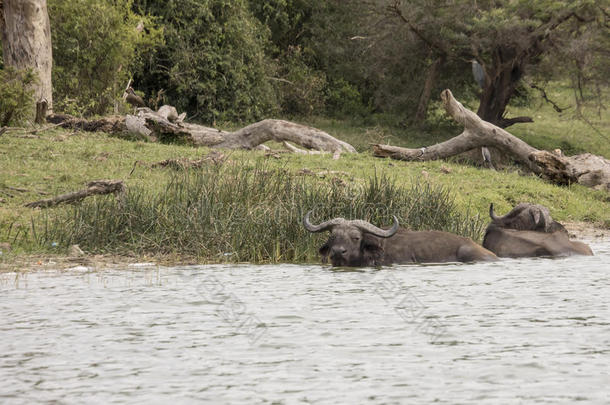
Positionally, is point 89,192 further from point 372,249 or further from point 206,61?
point 206,61

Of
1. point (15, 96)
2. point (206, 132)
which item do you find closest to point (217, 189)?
point (15, 96)

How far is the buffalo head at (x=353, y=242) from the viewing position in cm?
1046

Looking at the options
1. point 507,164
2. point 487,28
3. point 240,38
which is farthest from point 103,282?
point 240,38

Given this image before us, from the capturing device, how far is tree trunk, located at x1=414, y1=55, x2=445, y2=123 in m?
30.2

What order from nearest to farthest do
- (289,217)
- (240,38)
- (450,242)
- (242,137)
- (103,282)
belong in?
(103,282) < (450,242) < (289,217) < (242,137) < (240,38)

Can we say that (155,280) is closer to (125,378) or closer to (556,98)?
(125,378)

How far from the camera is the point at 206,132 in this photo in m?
21.2

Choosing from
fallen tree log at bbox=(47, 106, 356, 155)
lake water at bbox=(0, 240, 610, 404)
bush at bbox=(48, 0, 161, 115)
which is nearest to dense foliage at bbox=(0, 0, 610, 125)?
Result: bush at bbox=(48, 0, 161, 115)

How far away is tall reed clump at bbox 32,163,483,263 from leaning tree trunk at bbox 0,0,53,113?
9875 millimetres

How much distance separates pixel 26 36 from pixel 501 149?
11961 mm

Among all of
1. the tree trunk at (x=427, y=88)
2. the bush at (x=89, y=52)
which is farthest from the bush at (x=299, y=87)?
the bush at (x=89, y=52)

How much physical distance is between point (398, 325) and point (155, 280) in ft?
11.6

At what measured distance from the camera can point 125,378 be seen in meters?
5.43

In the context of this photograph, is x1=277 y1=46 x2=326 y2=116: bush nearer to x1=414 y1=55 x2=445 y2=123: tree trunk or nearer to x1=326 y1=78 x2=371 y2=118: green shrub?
x1=326 y1=78 x2=371 y2=118: green shrub
